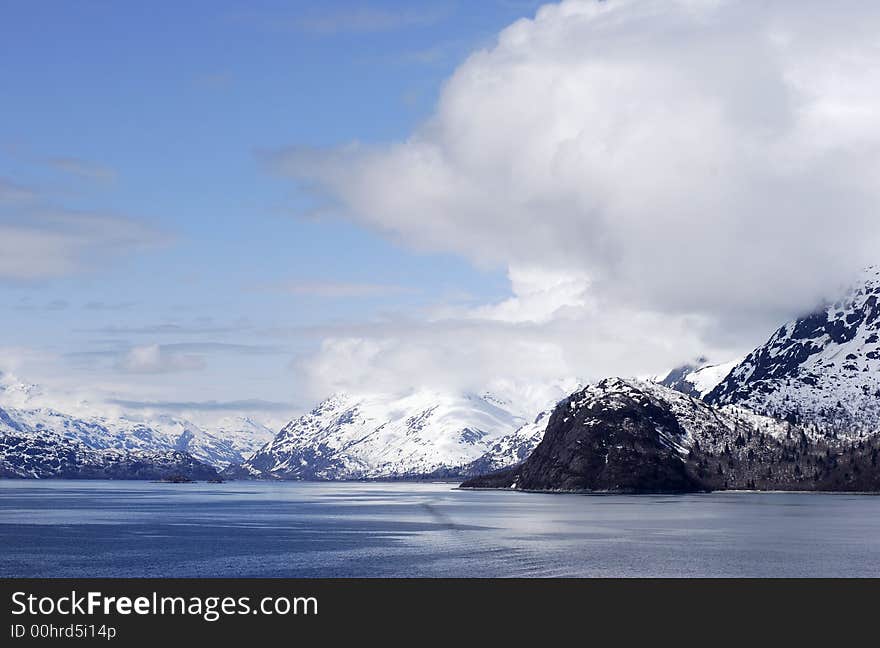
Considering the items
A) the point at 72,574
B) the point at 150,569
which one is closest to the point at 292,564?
the point at 150,569

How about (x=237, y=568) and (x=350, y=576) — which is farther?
(x=237, y=568)

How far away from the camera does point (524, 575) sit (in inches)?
6383

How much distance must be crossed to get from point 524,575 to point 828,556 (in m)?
67.2
